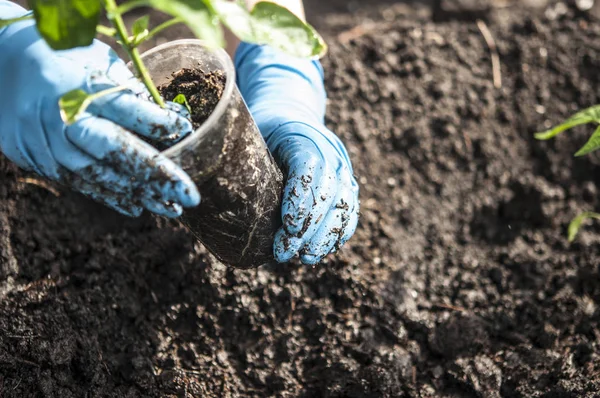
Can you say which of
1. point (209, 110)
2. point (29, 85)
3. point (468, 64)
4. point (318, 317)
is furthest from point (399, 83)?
point (29, 85)

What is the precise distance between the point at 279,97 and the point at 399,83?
2.38 ft

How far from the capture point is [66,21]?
0.89 metres

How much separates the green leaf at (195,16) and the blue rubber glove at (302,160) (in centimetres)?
56

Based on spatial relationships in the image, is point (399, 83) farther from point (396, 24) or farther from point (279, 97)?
point (279, 97)

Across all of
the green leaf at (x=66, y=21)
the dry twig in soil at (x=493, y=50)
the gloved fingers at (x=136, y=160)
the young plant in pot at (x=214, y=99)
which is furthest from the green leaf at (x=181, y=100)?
the dry twig in soil at (x=493, y=50)

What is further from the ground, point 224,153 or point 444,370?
point 224,153

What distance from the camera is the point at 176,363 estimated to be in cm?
152

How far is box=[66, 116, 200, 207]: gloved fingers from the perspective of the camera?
1.06 metres

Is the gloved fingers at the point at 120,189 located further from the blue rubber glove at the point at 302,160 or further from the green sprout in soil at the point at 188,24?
the blue rubber glove at the point at 302,160

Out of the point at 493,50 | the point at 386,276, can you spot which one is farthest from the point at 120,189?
the point at 493,50

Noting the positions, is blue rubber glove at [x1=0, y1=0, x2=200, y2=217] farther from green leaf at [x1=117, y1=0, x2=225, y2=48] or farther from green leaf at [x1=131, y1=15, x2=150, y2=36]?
green leaf at [x1=117, y1=0, x2=225, y2=48]

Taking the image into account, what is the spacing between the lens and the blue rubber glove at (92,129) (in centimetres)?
108

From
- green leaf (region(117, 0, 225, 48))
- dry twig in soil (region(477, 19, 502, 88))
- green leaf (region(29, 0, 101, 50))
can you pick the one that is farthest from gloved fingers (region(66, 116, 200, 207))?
dry twig in soil (region(477, 19, 502, 88))

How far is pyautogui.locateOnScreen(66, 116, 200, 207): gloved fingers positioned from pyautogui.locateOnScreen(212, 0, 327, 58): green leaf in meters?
0.30
